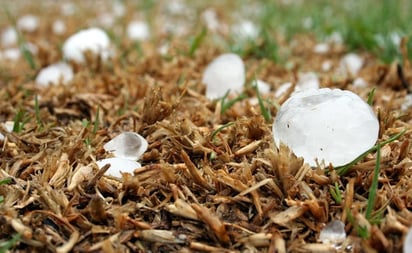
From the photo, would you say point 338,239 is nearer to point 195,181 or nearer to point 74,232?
point 195,181

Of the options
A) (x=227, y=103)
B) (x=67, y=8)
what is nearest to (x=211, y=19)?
(x=67, y=8)

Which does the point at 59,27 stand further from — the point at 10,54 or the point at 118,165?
the point at 118,165

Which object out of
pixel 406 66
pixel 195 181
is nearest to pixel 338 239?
pixel 195 181

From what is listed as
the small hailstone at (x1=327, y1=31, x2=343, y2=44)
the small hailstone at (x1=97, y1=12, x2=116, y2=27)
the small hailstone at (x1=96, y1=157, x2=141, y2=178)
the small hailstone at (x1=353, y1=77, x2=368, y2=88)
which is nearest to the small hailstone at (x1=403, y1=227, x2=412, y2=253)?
the small hailstone at (x1=96, y1=157, x2=141, y2=178)

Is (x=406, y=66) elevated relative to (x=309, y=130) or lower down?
lower down

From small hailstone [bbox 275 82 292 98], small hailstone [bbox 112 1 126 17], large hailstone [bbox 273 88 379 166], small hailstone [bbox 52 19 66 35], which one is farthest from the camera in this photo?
small hailstone [bbox 112 1 126 17]

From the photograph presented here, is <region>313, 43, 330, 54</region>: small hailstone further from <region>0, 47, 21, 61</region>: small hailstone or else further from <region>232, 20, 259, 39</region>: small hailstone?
<region>0, 47, 21, 61</region>: small hailstone

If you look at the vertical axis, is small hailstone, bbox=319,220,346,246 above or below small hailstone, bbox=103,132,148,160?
below
